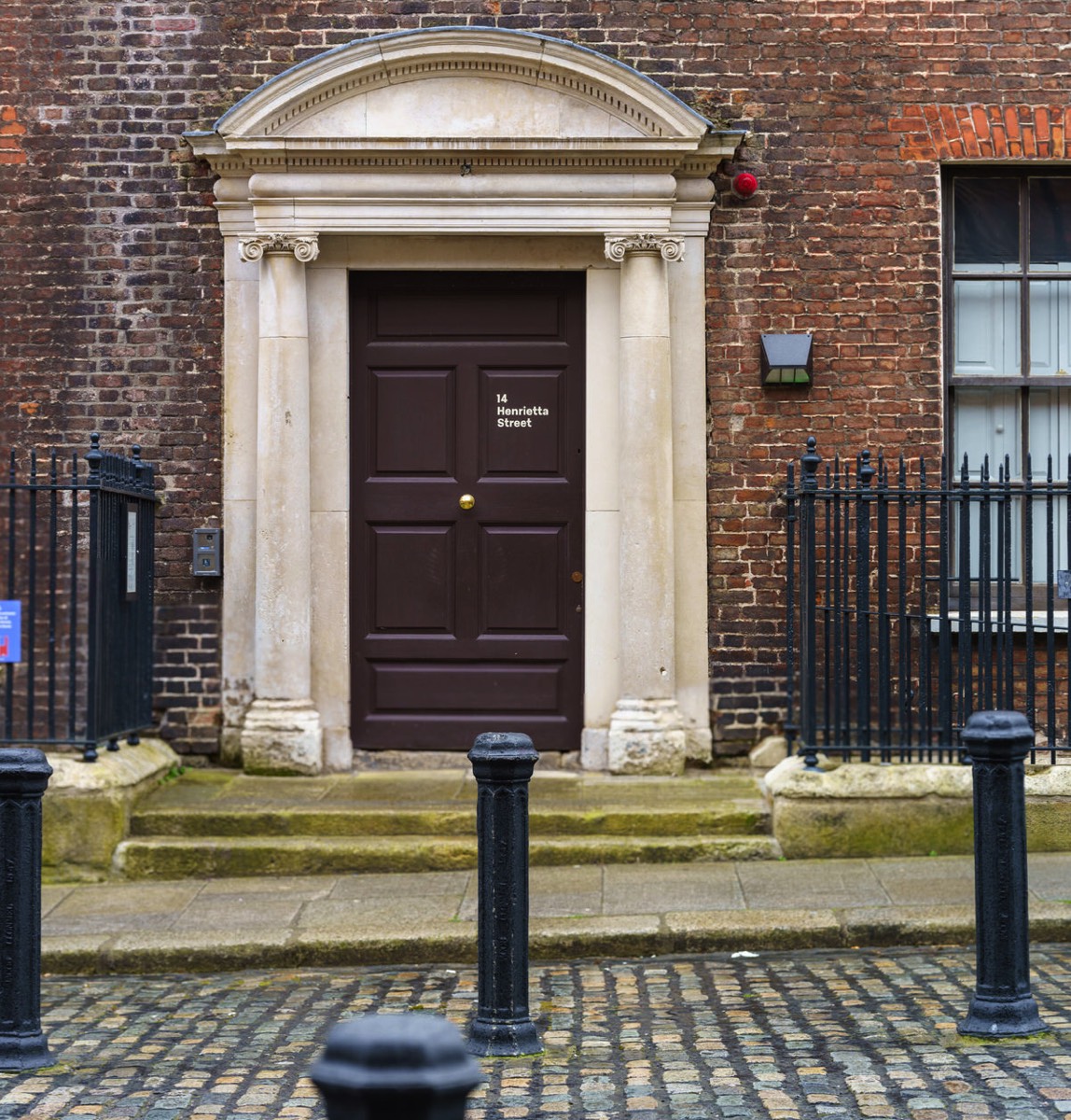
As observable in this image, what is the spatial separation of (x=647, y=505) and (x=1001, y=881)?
3.99 metres

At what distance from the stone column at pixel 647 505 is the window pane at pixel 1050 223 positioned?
7.01 feet

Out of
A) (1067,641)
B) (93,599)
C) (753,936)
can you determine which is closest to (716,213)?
(1067,641)

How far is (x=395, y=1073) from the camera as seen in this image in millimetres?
1981

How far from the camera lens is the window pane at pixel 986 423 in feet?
30.7

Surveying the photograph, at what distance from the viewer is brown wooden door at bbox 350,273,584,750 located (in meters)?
9.22

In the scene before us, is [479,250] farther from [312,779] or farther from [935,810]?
[935,810]

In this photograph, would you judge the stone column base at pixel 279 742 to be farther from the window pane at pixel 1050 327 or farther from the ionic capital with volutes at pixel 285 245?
the window pane at pixel 1050 327

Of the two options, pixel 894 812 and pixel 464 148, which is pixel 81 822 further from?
pixel 464 148

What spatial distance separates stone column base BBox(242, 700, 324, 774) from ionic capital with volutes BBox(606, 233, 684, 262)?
3.09 meters

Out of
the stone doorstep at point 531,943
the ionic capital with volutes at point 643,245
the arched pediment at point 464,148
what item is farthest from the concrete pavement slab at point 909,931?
the arched pediment at point 464,148

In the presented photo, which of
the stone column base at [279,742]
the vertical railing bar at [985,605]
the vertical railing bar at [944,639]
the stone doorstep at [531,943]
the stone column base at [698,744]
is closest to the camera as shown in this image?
the stone doorstep at [531,943]

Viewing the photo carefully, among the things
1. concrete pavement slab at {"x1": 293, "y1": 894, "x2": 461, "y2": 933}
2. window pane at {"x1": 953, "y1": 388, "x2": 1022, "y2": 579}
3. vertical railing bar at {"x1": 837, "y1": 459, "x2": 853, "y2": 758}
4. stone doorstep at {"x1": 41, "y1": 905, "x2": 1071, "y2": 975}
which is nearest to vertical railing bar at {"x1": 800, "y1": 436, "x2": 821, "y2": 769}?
vertical railing bar at {"x1": 837, "y1": 459, "x2": 853, "y2": 758}

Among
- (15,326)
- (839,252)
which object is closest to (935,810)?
(839,252)

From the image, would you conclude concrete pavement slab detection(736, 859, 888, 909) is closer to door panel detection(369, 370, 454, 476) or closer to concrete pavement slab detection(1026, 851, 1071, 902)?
concrete pavement slab detection(1026, 851, 1071, 902)
